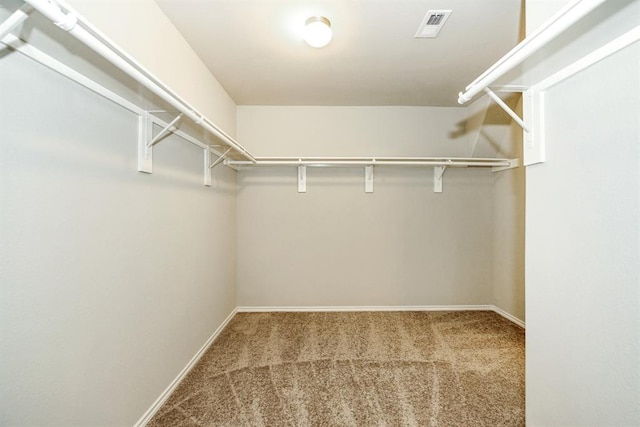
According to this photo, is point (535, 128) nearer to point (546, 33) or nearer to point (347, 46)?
point (546, 33)

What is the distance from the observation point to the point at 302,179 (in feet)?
10.0

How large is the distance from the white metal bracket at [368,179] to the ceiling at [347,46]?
2.40 feet

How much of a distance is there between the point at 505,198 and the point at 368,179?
58.0 inches

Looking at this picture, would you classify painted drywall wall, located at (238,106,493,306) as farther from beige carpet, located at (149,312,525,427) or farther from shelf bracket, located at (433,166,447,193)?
beige carpet, located at (149,312,525,427)

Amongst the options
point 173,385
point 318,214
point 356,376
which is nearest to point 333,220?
point 318,214

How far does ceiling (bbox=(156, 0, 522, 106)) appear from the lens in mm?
1542

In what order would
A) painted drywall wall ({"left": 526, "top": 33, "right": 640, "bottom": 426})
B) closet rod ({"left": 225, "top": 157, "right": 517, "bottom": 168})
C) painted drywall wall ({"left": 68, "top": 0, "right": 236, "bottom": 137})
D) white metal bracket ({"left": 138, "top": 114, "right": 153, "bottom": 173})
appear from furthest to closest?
closet rod ({"left": 225, "top": 157, "right": 517, "bottom": 168})
white metal bracket ({"left": 138, "top": 114, "right": 153, "bottom": 173})
painted drywall wall ({"left": 68, "top": 0, "right": 236, "bottom": 137})
painted drywall wall ({"left": 526, "top": 33, "right": 640, "bottom": 426})

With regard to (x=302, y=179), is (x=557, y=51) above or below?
above

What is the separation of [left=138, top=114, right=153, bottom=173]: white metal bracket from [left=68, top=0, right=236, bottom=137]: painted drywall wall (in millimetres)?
255

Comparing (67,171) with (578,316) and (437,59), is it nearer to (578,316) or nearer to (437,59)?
(578,316)

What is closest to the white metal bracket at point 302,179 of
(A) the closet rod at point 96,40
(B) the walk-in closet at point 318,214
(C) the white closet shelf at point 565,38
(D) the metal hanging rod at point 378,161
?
(B) the walk-in closet at point 318,214

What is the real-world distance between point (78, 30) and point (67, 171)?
56cm

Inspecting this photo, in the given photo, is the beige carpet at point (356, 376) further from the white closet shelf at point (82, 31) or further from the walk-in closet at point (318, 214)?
the white closet shelf at point (82, 31)

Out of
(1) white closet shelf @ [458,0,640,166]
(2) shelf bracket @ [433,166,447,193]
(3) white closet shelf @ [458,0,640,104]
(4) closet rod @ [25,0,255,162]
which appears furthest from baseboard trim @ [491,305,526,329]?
(4) closet rod @ [25,0,255,162]
